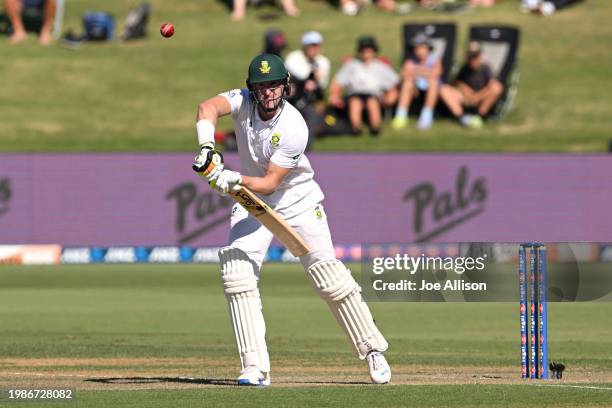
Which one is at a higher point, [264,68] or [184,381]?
[264,68]

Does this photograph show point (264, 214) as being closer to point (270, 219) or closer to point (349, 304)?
point (270, 219)

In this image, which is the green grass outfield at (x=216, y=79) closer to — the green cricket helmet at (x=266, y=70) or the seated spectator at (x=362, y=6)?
the seated spectator at (x=362, y=6)

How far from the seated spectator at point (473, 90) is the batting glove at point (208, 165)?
45.4 ft

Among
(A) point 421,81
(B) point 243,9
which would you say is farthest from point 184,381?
(B) point 243,9

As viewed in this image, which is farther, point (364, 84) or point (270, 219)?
point (364, 84)

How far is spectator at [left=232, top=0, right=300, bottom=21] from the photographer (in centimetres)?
2517

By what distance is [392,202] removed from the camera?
1838 cm

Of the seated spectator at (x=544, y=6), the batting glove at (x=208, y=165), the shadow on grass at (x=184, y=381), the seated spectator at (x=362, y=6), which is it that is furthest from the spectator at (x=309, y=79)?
the batting glove at (x=208, y=165)

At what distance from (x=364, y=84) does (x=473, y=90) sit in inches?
76.1

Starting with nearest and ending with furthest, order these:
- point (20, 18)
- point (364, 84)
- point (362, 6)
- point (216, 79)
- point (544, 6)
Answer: point (364, 84) → point (216, 79) → point (20, 18) → point (544, 6) → point (362, 6)

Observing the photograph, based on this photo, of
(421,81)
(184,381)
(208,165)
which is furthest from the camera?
(421,81)

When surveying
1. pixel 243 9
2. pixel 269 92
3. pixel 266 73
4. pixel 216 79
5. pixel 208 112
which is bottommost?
pixel 216 79

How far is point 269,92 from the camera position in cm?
827

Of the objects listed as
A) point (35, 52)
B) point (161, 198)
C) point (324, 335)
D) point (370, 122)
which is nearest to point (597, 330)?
point (324, 335)
